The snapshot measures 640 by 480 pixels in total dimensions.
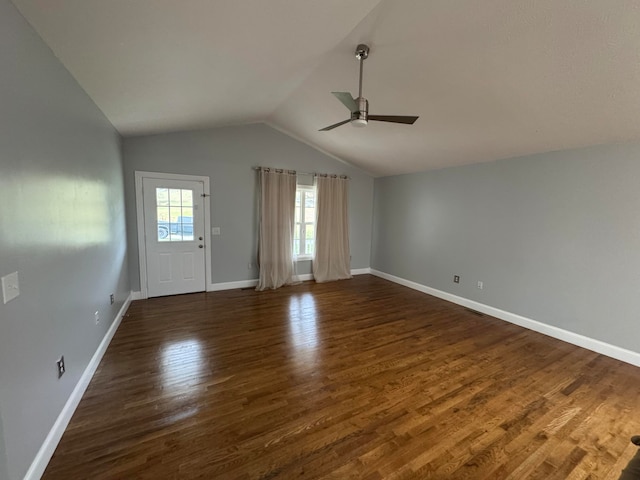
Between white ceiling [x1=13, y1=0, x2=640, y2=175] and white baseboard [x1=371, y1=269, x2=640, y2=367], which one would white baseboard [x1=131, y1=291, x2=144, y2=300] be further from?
white baseboard [x1=371, y1=269, x2=640, y2=367]

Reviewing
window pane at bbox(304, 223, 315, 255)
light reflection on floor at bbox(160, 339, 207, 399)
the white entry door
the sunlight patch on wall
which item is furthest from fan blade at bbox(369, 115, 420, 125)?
window pane at bbox(304, 223, 315, 255)

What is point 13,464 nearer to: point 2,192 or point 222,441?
point 222,441

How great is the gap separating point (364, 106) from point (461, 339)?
280 cm

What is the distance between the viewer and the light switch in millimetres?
1180

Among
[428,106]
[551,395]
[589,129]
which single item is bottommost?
[551,395]

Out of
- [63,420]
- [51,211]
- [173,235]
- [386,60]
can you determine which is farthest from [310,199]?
[63,420]

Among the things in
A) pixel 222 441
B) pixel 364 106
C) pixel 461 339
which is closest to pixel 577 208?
pixel 461 339

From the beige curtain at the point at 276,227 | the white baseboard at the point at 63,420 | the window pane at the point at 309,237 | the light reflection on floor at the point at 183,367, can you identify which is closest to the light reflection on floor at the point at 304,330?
the beige curtain at the point at 276,227

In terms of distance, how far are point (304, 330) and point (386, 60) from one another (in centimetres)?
299

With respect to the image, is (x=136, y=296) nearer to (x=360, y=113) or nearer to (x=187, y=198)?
(x=187, y=198)

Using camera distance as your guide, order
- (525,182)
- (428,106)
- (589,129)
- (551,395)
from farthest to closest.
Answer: (525,182) < (428,106) < (589,129) < (551,395)

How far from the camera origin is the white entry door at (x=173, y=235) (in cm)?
421

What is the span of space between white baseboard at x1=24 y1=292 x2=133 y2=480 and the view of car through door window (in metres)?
1.90

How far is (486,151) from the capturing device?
3684 millimetres
